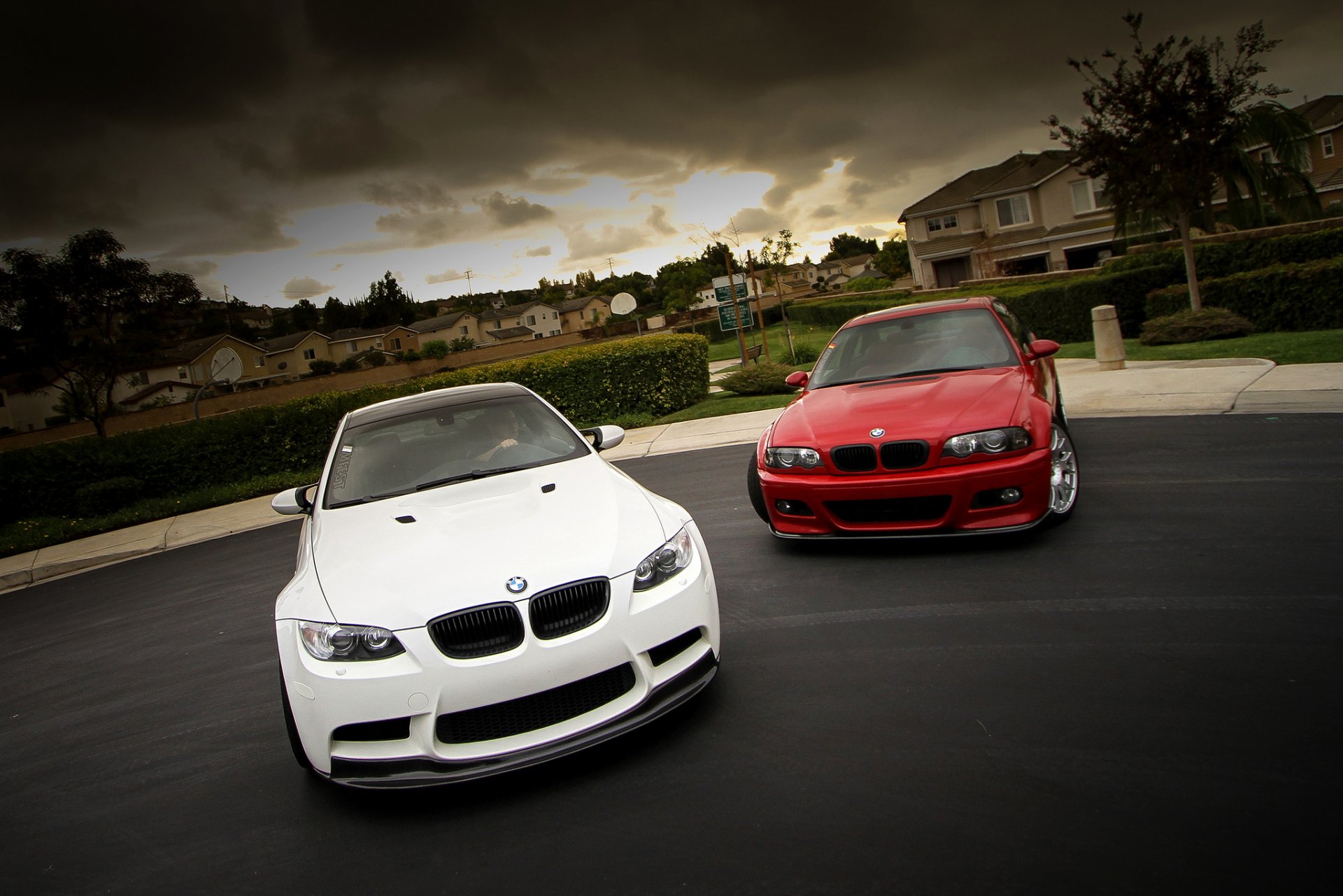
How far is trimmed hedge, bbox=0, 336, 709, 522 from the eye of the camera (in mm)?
14711

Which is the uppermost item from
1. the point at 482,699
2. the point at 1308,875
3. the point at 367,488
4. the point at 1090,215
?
the point at 1090,215

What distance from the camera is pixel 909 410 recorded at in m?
5.64

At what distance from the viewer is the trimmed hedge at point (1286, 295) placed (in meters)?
14.2

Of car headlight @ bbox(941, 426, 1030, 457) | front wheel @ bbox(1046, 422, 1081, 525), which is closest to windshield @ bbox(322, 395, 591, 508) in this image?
car headlight @ bbox(941, 426, 1030, 457)

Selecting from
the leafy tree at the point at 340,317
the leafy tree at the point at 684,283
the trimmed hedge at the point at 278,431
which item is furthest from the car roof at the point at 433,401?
the leafy tree at the point at 340,317

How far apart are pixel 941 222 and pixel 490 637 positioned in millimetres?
55797

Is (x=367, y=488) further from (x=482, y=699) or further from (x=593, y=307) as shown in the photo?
(x=593, y=307)

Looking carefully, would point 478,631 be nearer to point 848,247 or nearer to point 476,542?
point 476,542

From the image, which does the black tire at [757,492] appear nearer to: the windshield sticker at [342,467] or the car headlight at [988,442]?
the car headlight at [988,442]

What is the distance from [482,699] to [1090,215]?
50374mm

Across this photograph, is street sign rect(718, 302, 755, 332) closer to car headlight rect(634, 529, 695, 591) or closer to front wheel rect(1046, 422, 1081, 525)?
front wheel rect(1046, 422, 1081, 525)

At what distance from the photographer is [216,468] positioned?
51.2 feet

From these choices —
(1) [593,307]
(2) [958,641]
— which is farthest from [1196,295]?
(1) [593,307]

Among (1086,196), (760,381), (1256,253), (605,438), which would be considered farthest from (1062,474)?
(1086,196)
